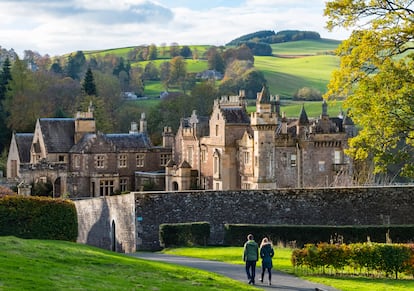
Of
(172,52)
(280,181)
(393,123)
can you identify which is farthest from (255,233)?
(172,52)

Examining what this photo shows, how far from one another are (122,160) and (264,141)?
59.6 ft

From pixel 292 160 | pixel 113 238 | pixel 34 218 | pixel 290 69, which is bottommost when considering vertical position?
pixel 113 238

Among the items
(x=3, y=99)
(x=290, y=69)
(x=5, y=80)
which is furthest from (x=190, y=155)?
(x=290, y=69)

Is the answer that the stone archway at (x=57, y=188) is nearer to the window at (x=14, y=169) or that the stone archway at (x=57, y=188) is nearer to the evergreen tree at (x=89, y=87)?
the window at (x=14, y=169)

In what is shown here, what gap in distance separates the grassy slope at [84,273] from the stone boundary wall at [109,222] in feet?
37.7

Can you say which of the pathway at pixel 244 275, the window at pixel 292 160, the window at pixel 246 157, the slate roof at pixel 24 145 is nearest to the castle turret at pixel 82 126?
the slate roof at pixel 24 145

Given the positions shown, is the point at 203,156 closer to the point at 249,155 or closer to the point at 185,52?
the point at 249,155

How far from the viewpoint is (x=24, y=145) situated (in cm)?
8156

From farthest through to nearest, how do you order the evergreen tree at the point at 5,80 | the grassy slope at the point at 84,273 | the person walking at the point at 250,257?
the evergreen tree at the point at 5,80
the person walking at the point at 250,257
the grassy slope at the point at 84,273

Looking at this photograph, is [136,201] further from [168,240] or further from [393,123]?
[393,123]

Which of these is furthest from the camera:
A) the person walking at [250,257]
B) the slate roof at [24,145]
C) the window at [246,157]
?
the slate roof at [24,145]

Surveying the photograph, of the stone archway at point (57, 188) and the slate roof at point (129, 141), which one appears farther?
the slate roof at point (129, 141)

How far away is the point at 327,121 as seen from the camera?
2869 inches

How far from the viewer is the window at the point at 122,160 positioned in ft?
254
